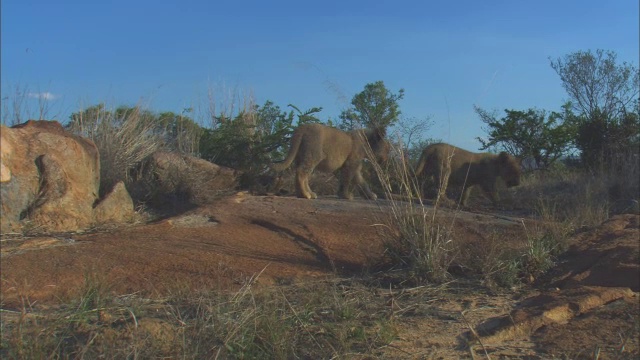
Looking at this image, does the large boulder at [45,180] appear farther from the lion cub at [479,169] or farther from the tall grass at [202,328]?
the lion cub at [479,169]

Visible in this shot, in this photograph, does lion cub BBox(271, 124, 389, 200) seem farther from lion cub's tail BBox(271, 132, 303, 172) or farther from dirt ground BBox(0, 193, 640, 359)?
dirt ground BBox(0, 193, 640, 359)

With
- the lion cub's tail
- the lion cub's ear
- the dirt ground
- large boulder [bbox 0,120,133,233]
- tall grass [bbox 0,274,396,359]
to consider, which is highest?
the lion cub's ear

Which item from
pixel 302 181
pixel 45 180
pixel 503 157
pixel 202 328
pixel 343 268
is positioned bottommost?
pixel 202 328

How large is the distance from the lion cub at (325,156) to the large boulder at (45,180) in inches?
114

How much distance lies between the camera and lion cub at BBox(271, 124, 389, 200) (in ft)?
31.0

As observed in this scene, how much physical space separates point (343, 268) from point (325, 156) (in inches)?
160

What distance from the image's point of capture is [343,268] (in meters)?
5.80

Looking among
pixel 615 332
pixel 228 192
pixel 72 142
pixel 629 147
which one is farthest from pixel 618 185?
pixel 72 142

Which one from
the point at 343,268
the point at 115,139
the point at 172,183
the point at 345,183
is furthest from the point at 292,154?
the point at 343,268

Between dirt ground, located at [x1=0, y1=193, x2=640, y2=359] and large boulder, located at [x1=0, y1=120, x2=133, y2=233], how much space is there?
0.35m

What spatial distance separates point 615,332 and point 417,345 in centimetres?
124

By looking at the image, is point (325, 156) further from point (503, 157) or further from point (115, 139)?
point (503, 157)

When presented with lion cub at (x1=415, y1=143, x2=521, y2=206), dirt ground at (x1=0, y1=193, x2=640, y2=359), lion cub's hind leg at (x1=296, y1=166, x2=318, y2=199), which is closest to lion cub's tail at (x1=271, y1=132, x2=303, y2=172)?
lion cub's hind leg at (x1=296, y1=166, x2=318, y2=199)

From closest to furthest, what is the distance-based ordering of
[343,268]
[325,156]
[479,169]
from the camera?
1. [343,268]
2. [325,156]
3. [479,169]
